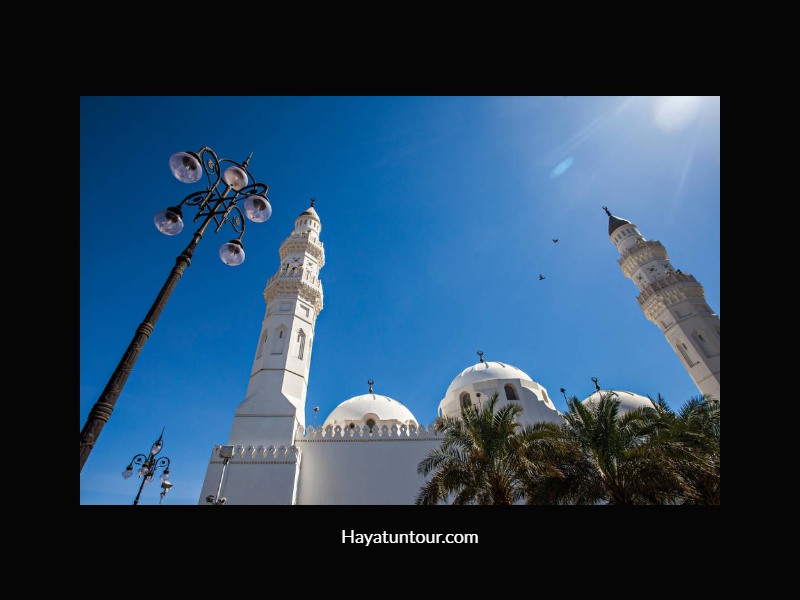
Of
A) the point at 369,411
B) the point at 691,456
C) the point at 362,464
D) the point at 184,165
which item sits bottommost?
the point at 691,456

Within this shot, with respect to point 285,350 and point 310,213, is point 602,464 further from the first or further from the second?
point 310,213

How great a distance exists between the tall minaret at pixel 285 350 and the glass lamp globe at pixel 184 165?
52.0ft

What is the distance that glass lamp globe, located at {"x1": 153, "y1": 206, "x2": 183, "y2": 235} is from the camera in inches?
227

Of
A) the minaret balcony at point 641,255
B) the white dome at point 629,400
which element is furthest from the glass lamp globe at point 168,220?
the minaret balcony at point 641,255

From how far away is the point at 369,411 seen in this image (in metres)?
26.4

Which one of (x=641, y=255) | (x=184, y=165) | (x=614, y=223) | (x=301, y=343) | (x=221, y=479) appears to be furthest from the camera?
(x=614, y=223)

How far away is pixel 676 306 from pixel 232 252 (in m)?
29.1

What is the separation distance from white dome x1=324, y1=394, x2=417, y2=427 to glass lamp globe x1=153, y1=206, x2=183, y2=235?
2192 cm
